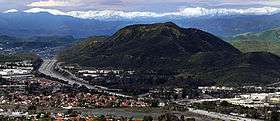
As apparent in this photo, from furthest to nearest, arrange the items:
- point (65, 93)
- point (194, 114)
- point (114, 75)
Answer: point (114, 75)
point (65, 93)
point (194, 114)

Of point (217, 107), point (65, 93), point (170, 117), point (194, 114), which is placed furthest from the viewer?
point (65, 93)

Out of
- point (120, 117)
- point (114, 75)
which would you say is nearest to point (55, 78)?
point (114, 75)

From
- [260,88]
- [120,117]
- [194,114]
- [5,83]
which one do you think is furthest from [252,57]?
[120,117]

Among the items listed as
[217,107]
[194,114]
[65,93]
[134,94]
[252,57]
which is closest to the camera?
[194,114]

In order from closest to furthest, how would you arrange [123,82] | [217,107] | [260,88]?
[217,107] < [260,88] < [123,82]

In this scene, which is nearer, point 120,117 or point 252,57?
point 120,117

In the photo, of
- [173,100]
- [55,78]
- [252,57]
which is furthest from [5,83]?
[252,57]

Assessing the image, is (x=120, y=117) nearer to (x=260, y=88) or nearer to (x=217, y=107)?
(x=217, y=107)

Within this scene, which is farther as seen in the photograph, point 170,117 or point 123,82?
point 123,82

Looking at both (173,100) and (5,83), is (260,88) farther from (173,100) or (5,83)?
(5,83)
